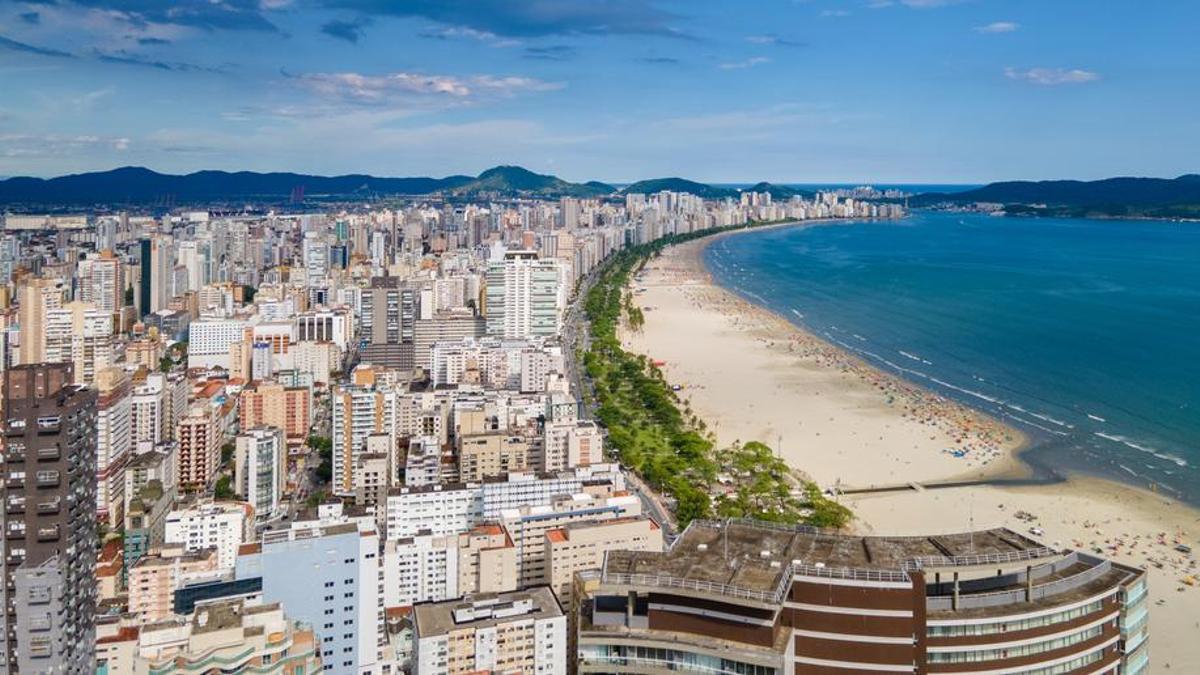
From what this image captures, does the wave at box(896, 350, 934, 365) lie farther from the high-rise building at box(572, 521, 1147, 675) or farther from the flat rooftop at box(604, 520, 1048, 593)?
the high-rise building at box(572, 521, 1147, 675)

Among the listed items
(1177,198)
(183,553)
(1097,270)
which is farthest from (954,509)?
(1177,198)

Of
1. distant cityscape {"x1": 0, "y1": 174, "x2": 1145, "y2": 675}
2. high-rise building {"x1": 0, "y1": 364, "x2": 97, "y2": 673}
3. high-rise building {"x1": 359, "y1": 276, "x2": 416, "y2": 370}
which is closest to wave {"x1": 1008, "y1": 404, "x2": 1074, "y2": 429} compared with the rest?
distant cityscape {"x1": 0, "y1": 174, "x2": 1145, "y2": 675}

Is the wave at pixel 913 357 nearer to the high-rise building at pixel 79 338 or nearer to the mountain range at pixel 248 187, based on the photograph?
the high-rise building at pixel 79 338

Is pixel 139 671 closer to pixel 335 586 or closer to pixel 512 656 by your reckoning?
pixel 335 586

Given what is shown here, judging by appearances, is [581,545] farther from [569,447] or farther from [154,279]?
[154,279]

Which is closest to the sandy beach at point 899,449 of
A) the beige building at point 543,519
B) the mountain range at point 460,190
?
the beige building at point 543,519
